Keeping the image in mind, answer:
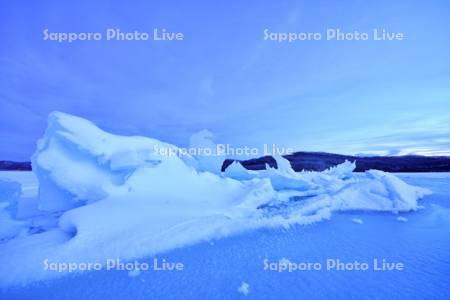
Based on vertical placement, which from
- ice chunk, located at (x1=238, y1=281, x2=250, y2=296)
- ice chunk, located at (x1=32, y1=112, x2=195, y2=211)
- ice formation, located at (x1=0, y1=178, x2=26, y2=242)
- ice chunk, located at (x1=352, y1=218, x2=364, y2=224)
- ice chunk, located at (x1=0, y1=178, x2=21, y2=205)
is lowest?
ice chunk, located at (x1=238, y1=281, x2=250, y2=296)

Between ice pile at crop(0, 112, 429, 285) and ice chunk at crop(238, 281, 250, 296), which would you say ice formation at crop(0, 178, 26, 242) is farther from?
ice chunk at crop(238, 281, 250, 296)

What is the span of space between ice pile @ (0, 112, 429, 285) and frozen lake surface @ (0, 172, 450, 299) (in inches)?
12.8

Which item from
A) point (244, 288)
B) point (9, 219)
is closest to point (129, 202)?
point (9, 219)

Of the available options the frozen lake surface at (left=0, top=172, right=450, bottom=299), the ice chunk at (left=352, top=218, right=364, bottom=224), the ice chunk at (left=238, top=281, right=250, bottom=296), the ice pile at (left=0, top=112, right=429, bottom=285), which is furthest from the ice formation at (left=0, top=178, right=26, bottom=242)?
the ice chunk at (left=352, top=218, right=364, bottom=224)

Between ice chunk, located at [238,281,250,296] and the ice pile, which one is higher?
the ice pile

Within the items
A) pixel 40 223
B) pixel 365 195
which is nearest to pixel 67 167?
pixel 40 223

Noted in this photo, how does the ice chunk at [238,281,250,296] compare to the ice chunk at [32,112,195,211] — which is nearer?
the ice chunk at [238,281,250,296]

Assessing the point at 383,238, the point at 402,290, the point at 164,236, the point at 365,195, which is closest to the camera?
the point at 402,290

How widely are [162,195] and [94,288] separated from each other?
258 centimetres

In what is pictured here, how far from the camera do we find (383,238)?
382 centimetres

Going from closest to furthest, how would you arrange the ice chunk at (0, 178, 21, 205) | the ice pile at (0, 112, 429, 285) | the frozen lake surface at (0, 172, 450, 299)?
the frozen lake surface at (0, 172, 450, 299) → the ice pile at (0, 112, 429, 285) → the ice chunk at (0, 178, 21, 205)

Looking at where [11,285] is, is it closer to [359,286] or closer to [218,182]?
[359,286]

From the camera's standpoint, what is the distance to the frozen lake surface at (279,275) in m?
2.37

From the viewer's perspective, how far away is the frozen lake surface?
7.76 ft
